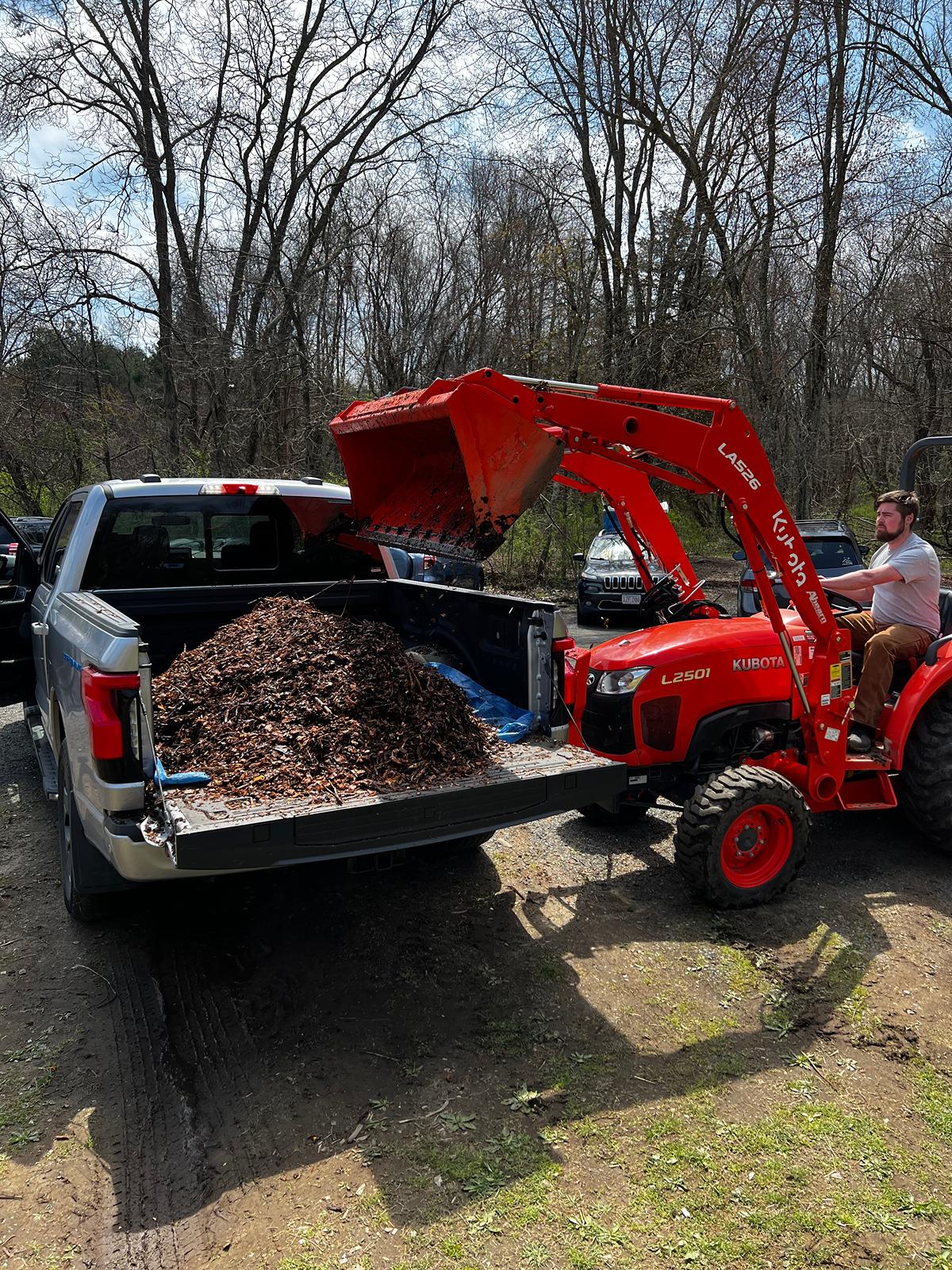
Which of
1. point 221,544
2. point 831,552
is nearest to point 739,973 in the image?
point 221,544

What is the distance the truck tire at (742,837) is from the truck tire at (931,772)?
0.97 meters

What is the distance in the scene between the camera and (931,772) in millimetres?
4992

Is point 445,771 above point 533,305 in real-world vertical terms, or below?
below

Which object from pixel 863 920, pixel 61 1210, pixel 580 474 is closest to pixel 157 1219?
pixel 61 1210

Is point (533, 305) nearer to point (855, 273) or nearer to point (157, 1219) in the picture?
point (855, 273)

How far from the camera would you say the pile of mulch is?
3.40m

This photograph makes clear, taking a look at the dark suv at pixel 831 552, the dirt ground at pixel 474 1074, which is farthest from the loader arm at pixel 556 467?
the dark suv at pixel 831 552

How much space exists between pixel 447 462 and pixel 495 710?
148cm

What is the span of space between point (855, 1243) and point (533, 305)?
69.7 ft

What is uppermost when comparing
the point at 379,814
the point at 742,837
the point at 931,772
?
the point at 379,814

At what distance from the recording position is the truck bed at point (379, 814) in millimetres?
2846

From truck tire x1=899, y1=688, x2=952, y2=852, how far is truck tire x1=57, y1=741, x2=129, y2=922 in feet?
13.8

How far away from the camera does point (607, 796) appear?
3656 mm

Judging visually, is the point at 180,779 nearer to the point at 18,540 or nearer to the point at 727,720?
the point at 727,720
